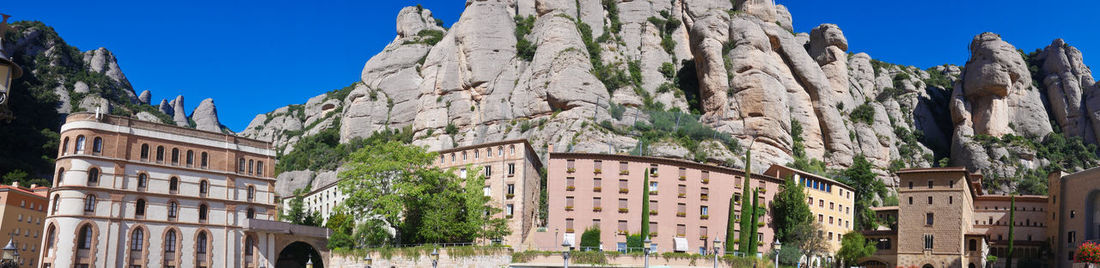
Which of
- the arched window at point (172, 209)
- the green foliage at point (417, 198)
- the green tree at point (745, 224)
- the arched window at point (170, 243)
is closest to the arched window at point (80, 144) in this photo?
the arched window at point (172, 209)

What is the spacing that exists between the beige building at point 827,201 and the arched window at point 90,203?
57060 mm

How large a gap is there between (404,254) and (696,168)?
26.2 m

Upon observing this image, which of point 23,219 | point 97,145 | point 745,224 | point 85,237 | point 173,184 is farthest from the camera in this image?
point 23,219

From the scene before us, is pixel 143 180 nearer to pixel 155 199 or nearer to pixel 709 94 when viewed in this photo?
pixel 155 199

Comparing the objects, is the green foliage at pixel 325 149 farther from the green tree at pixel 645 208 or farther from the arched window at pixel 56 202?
the green tree at pixel 645 208

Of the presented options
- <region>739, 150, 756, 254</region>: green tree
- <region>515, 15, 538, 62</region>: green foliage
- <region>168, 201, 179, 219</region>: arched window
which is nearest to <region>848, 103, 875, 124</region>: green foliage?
<region>515, 15, 538, 62</region>: green foliage

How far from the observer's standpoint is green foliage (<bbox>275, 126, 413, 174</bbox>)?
124356mm

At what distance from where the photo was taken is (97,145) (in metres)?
68.6

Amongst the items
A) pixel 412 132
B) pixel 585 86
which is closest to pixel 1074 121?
pixel 585 86

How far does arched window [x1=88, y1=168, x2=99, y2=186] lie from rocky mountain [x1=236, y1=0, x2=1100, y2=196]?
4592 centimetres

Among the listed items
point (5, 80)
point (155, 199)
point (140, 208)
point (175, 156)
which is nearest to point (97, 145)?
point (140, 208)

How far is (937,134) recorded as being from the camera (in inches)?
5364

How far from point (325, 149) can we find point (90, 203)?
65.2 meters

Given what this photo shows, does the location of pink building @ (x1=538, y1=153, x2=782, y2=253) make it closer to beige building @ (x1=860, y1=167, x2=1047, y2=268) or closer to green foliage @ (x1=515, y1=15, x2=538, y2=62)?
beige building @ (x1=860, y1=167, x2=1047, y2=268)
